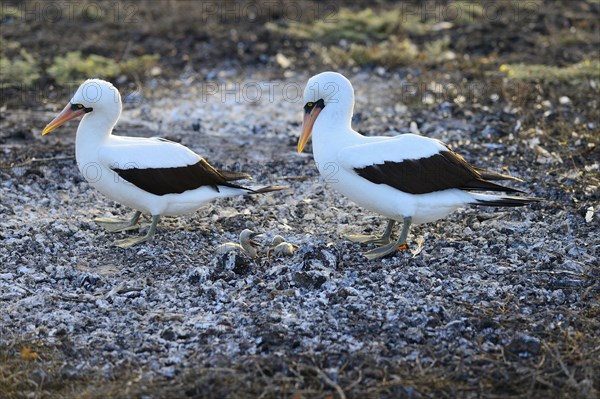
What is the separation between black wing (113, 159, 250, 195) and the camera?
23.5ft

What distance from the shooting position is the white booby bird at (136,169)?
7180 millimetres

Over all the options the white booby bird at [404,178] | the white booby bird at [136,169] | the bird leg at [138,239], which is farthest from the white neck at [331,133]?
the bird leg at [138,239]

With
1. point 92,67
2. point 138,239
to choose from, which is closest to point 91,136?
point 138,239

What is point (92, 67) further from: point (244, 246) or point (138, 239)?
point (244, 246)

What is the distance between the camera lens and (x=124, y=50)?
40.2ft

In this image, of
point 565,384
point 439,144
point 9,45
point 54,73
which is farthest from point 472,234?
point 9,45

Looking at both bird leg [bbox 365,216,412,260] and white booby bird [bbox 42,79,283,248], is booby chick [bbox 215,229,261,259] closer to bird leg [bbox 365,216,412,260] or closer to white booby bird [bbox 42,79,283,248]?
white booby bird [bbox 42,79,283,248]

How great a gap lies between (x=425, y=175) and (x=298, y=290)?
4.50 ft

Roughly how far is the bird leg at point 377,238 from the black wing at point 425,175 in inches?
19.1

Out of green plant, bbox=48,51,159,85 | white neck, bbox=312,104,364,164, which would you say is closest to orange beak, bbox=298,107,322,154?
white neck, bbox=312,104,364,164

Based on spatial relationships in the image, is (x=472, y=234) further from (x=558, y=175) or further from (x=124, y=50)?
(x=124, y=50)

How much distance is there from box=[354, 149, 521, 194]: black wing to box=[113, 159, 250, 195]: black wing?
128 centimetres

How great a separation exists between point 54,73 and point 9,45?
1231 mm

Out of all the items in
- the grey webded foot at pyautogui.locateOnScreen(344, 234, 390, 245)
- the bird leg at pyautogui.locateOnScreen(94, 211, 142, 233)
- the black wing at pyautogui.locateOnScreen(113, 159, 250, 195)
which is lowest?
the bird leg at pyautogui.locateOnScreen(94, 211, 142, 233)
